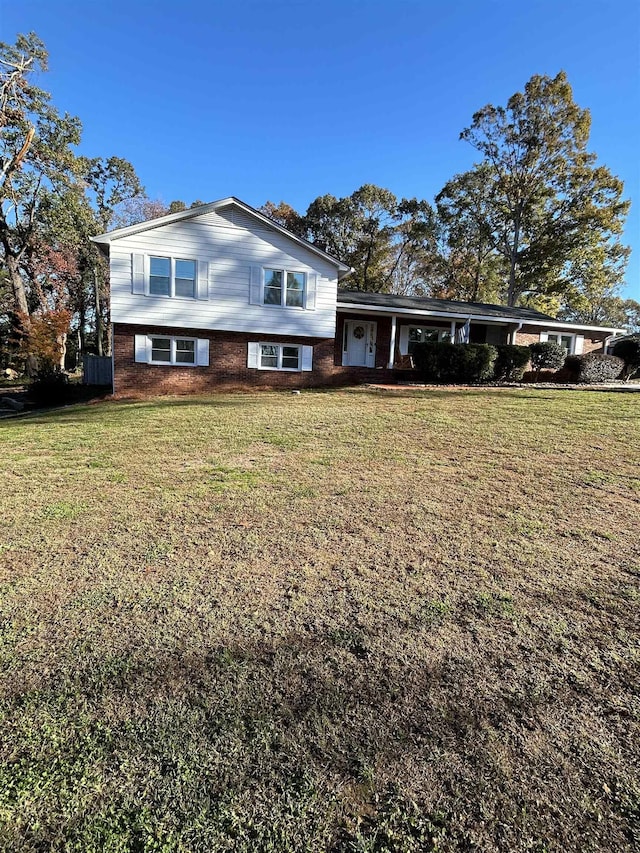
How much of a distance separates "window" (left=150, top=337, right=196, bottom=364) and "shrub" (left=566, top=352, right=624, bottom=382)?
1369 cm

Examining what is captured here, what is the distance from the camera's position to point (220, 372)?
15.8 metres

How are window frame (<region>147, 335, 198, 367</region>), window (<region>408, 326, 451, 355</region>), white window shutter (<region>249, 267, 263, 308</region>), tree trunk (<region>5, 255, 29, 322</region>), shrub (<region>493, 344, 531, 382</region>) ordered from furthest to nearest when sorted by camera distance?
tree trunk (<region>5, 255, 29, 322</region>) < window (<region>408, 326, 451, 355</region>) < shrub (<region>493, 344, 531, 382</region>) < white window shutter (<region>249, 267, 263, 308</region>) < window frame (<region>147, 335, 198, 367</region>)

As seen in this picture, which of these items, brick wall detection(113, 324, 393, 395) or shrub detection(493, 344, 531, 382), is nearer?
brick wall detection(113, 324, 393, 395)

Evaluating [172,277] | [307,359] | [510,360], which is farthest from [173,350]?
[510,360]

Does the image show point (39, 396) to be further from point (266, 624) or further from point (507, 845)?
point (507, 845)

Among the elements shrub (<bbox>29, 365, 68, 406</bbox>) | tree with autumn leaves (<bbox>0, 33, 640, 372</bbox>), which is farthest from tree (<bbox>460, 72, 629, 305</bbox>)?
shrub (<bbox>29, 365, 68, 406</bbox>)

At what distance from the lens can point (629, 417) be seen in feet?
28.3

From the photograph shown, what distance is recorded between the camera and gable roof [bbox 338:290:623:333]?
1766 centimetres

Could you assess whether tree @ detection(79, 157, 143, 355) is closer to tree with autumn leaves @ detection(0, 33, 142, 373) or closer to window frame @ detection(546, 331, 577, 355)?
tree with autumn leaves @ detection(0, 33, 142, 373)

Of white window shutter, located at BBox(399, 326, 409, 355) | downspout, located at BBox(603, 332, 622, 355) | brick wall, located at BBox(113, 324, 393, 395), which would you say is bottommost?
brick wall, located at BBox(113, 324, 393, 395)

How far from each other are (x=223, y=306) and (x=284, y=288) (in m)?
2.31

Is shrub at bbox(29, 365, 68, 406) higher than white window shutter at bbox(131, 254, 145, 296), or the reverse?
white window shutter at bbox(131, 254, 145, 296)

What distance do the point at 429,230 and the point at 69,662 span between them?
36.3 m

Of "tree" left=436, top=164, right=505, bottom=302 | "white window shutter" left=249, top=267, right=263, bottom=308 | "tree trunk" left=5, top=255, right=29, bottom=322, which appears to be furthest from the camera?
"tree" left=436, top=164, right=505, bottom=302
